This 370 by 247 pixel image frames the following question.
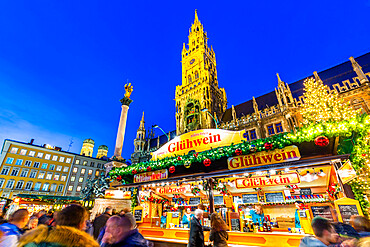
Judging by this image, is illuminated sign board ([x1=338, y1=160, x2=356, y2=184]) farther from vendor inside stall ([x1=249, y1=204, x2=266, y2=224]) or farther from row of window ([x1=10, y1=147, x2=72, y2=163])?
row of window ([x1=10, y1=147, x2=72, y2=163])

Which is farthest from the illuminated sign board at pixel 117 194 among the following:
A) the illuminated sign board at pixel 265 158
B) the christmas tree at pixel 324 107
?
the christmas tree at pixel 324 107

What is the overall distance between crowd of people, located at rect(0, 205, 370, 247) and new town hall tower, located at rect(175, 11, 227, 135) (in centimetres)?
2913

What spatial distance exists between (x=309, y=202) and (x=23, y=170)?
59910 millimetres

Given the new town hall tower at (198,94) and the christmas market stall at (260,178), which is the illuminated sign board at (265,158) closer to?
the christmas market stall at (260,178)

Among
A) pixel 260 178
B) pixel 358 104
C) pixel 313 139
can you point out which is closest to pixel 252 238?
pixel 260 178

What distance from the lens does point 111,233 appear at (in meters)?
2.64

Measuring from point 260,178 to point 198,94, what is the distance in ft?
101

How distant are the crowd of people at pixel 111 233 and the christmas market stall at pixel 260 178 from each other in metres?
2.49

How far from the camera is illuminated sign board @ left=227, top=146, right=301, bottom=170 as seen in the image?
6.47m

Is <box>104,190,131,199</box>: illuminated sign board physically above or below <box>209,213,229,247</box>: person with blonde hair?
above

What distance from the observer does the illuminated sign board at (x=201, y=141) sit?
8664mm

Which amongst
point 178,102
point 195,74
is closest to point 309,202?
point 178,102

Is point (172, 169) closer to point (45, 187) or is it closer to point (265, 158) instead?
point (265, 158)

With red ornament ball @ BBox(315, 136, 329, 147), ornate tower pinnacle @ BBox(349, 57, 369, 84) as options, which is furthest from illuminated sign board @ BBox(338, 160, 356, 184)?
ornate tower pinnacle @ BBox(349, 57, 369, 84)
